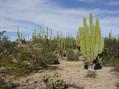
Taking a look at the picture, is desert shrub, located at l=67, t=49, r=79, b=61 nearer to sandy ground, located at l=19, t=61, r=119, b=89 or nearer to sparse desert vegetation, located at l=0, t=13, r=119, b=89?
sparse desert vegetation, located at l=0, t=13, r=119, b=89

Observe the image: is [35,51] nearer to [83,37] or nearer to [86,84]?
[83,37]

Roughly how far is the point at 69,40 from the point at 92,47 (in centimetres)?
1465

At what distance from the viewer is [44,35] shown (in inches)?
1066

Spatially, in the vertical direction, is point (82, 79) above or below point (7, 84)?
above

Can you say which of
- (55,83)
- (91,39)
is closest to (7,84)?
(55,83)

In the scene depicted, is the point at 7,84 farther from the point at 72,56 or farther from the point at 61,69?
the point at 72,56

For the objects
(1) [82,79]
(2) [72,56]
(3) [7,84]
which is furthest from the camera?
(2) [72,56]

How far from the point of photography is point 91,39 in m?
16.1

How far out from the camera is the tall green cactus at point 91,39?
52.7 ft

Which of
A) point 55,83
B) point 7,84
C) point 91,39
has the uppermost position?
point 91,39

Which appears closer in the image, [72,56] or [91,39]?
[91,39]

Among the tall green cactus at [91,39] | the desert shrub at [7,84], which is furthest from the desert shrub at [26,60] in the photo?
the tall green cactus at [91,39]

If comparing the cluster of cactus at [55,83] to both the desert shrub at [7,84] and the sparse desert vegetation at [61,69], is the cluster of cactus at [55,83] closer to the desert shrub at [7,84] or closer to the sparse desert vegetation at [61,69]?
the sparse desert vegetation at [61,69]

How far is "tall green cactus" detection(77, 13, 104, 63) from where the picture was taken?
16.1 m
